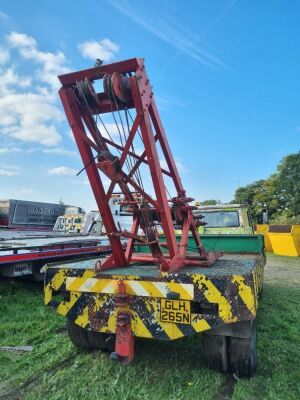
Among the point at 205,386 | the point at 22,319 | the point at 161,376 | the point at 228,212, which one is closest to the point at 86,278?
the point at 161,376

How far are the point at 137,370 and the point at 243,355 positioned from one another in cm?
96

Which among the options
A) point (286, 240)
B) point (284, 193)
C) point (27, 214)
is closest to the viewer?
Result: point (286, 240)

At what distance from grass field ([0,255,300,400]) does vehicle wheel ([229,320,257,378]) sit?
10 cm

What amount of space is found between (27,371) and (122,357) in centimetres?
90

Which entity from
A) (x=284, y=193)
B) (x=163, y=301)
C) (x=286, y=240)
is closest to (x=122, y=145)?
(x=163, y=301)

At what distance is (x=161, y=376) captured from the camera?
318 cm

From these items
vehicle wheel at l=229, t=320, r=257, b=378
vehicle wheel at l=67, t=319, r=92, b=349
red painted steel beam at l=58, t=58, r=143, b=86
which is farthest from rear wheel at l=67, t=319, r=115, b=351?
red painted steel beam at l=58, t=58, r=143, b=86

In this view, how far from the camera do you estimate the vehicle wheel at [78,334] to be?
12.2 feet

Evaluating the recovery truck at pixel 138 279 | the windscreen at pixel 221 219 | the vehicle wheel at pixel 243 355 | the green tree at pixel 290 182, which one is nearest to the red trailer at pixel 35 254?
the recovery truck at pixel 138 279

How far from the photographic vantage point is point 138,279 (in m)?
3.22

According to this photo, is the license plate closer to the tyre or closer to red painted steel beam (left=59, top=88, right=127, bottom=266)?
the tyre

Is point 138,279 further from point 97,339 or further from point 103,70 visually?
point 103,70

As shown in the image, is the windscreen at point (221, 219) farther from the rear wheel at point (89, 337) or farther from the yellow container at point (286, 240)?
the yellow container at point (286, 240)

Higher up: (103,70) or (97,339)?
(103,70)
